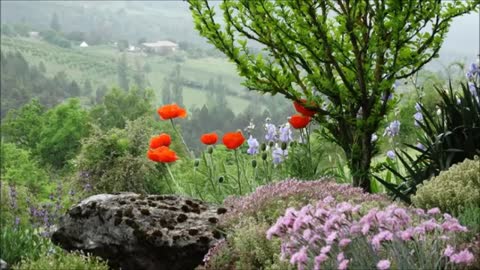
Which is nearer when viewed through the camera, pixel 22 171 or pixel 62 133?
pixel 22 171

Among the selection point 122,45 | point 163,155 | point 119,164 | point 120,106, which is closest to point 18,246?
point 163,155

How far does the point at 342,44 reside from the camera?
6.07m

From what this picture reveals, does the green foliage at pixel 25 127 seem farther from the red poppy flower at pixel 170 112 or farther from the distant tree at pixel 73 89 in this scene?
the distant tree at pixel 73 89

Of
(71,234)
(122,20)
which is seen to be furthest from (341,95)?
(122,20)

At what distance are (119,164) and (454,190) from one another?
602 cm

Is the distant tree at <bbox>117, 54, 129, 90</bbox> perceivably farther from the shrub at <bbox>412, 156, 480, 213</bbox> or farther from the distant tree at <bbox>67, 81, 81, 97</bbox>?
the shrub at <bbox>412, 156, 480, 213</bbox>

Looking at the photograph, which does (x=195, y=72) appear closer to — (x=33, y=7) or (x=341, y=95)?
(x=33, y=7)

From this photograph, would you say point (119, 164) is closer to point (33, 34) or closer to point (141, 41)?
point (141, 41)

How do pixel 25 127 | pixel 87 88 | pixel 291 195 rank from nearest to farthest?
pixel 291 195
pixel 25 127
pixel 87 88

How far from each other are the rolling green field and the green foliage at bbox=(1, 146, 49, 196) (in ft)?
200

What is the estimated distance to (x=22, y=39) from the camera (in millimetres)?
106125

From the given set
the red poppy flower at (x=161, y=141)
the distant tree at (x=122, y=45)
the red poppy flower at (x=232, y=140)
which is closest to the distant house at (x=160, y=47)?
the distant tree at (x=122, y=45)

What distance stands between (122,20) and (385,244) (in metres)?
137

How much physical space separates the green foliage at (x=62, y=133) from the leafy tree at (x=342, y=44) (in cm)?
2129
